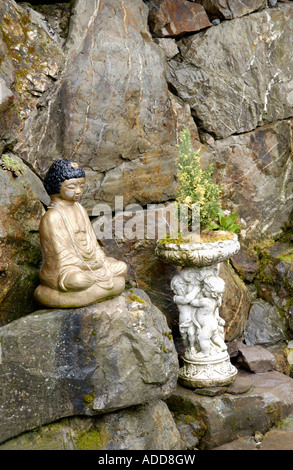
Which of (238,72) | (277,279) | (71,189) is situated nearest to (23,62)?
(71,189)

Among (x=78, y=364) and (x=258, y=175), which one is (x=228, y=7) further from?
(x=78, y=364)

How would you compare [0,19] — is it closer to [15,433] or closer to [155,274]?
[155,274]

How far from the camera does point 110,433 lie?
461 cm

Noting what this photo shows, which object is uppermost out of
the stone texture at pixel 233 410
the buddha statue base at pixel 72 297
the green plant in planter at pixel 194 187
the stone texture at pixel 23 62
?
the stone texture at pixel 23 62

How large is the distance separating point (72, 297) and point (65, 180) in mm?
1168

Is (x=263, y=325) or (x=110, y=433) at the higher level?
(x=110, y=433)

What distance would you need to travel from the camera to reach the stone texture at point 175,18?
23.2ft

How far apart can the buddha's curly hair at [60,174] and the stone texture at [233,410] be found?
9.07ft

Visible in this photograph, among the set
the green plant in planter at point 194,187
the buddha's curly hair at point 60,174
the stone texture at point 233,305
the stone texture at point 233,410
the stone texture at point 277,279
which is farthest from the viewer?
the stone texture at point 277,279

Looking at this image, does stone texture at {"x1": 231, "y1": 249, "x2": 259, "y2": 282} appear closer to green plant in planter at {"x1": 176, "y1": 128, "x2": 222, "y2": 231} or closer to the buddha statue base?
green plant in planter at {"x1": 176, "y1": 128, "x2": 222, "y2": 231}

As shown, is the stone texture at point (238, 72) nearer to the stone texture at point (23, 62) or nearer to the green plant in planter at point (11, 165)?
the stone texture at point (23, 62)

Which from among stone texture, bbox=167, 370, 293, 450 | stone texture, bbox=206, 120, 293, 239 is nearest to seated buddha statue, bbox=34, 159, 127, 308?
stone texture, bbox=167, 370, 293, 450

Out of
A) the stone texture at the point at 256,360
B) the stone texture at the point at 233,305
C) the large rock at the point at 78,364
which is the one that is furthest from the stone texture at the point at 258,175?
the large rock at the point at 78,364

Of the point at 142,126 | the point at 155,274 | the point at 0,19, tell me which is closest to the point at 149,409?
the point at 155,274
